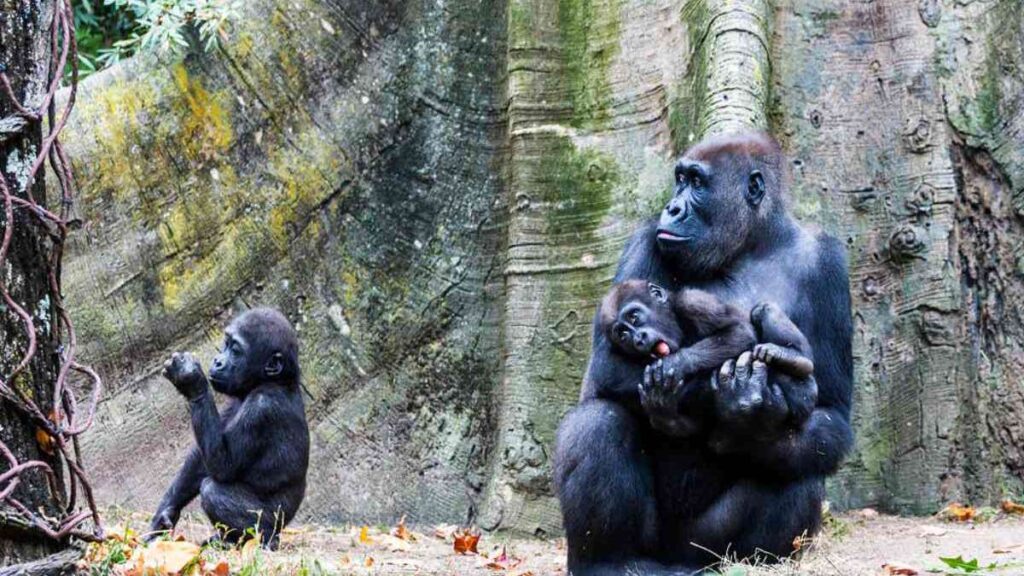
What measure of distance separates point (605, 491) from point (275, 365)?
1948 millimetres

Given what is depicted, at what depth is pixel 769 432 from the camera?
17.0ft

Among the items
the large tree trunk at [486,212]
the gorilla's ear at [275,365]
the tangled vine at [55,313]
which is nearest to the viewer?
the tangled vine at [55,313]

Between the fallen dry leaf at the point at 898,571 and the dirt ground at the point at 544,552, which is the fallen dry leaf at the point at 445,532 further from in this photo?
the fallen dry leaf at the point at 898,571

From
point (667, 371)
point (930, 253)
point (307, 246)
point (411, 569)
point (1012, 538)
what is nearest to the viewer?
point (667, 371)

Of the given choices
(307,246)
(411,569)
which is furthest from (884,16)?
(411,569)

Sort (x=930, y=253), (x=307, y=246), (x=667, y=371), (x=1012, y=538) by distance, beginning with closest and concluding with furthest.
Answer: (x=667, y=371) < (x=1012, y=538) < (x=930, y=253) < (x=307, y=246)

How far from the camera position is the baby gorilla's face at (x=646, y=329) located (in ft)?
17.1

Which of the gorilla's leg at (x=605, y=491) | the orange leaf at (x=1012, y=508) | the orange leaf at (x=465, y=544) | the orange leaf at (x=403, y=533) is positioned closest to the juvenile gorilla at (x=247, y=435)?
the orange leaf at (x=403, y=533)

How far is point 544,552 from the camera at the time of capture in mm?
6652

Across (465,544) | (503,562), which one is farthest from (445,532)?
(503,562)

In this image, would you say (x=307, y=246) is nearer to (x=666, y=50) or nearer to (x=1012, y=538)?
(x=666, y=50)

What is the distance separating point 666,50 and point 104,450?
3620mm

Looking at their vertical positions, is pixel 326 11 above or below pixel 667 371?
above

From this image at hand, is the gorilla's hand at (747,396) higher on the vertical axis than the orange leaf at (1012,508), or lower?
higher
